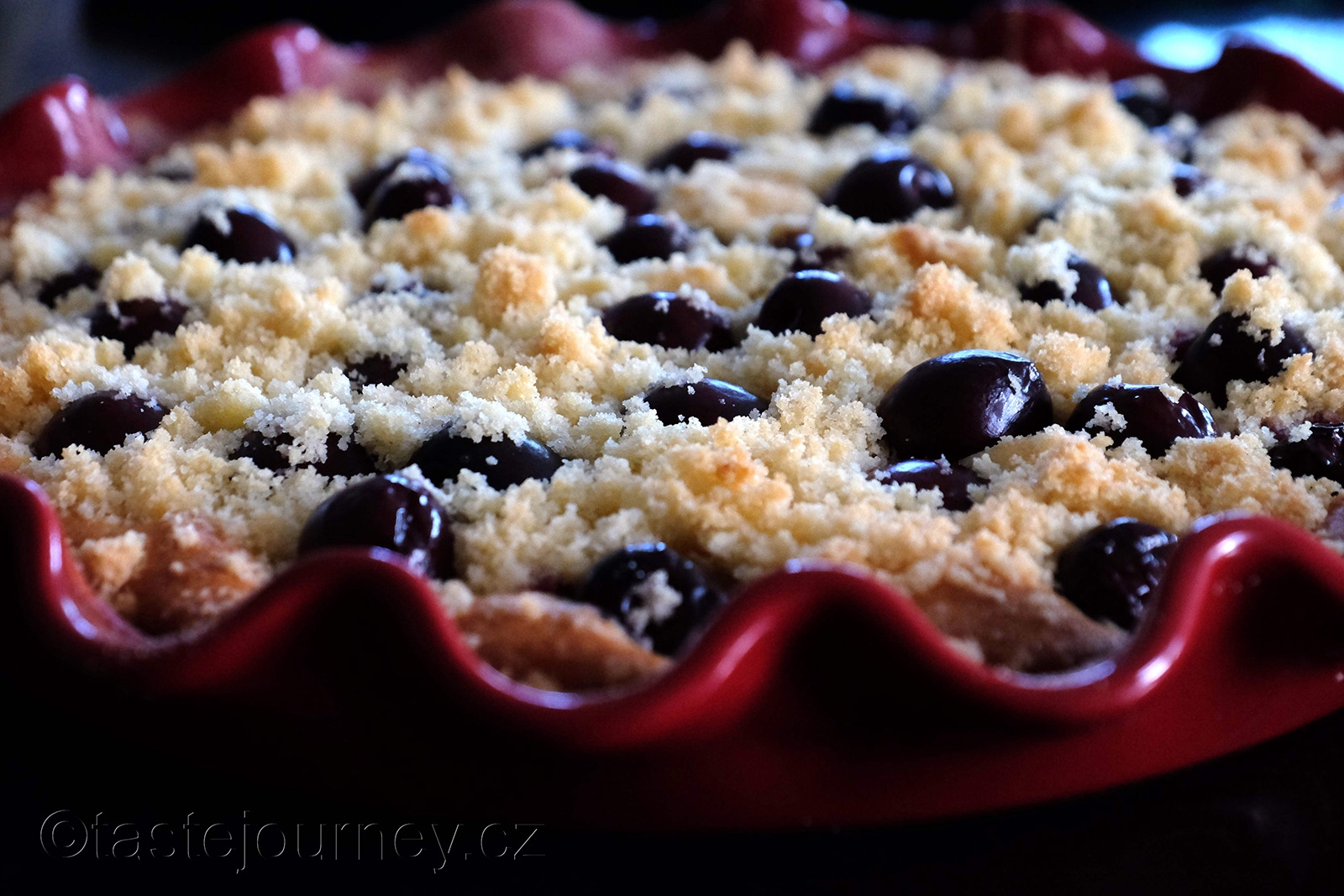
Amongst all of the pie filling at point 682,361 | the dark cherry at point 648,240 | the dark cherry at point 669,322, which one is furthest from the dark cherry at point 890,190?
the dark cherry at point 669,322

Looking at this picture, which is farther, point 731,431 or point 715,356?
point 715,356

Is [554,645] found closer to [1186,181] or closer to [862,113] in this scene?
[1186,181]

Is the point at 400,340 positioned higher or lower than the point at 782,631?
lower

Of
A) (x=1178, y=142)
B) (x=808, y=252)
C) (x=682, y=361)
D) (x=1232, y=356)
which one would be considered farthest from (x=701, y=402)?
(x=1178, y=142)

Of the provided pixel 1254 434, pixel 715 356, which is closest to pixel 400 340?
pixel 715 356

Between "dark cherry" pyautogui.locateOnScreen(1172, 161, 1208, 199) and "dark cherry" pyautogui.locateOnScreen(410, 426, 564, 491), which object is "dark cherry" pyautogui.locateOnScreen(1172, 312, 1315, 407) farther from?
"dark cherry" pyautogui.locateOnScreen(410, 426, 564, 491)

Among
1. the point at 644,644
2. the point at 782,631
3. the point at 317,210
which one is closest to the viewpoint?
the point at 782,631

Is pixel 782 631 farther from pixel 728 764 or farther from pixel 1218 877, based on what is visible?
pixel 1218 877

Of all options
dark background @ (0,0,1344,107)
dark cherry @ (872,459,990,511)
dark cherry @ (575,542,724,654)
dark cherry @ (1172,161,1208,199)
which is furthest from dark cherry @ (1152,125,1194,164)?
dark background @ (0,0,1344,107)
